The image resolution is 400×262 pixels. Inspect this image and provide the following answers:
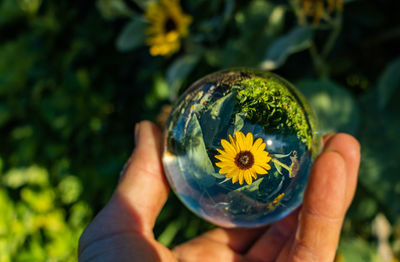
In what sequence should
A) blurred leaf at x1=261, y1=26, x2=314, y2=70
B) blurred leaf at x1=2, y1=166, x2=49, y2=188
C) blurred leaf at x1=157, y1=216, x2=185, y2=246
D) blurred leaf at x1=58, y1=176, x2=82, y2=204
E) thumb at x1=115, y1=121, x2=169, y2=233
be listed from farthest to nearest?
blurred leaf at x1=2, y1=166, x2=49, y2=188 → blurred leaf at x1=58, y1=176, x2=82, y2=204 → blurred leaf at x1=157, y1=216, x2=185, y2=246 → blurred leaf at x1=261, y1=26, x2=314, y2=70 → thumb at x1=115, y1=121, x2=169, y2=233

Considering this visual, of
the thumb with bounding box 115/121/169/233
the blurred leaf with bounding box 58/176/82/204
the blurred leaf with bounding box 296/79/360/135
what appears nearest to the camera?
the thumb with bounding box 115/121/169/233

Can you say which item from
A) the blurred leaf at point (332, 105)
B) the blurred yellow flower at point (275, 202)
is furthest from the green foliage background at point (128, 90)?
the blurred yellow flower at point (275, 202)

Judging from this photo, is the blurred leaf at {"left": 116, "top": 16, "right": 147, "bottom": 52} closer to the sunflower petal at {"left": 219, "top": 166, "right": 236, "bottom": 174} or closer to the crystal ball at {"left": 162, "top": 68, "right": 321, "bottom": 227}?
the crystal ball at {"left": 162, "top": 68, "right": 321, "bottom": 227}

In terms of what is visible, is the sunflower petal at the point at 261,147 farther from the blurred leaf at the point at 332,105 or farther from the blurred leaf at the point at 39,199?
the blurred leaf at the point at 39,199

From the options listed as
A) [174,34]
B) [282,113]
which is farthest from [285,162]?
[174,34]

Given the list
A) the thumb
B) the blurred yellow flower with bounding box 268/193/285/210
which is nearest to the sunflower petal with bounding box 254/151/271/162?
the blurred yellow flower with bounding box 268/193/285/210

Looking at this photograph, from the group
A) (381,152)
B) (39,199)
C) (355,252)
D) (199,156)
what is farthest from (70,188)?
(381,152)
